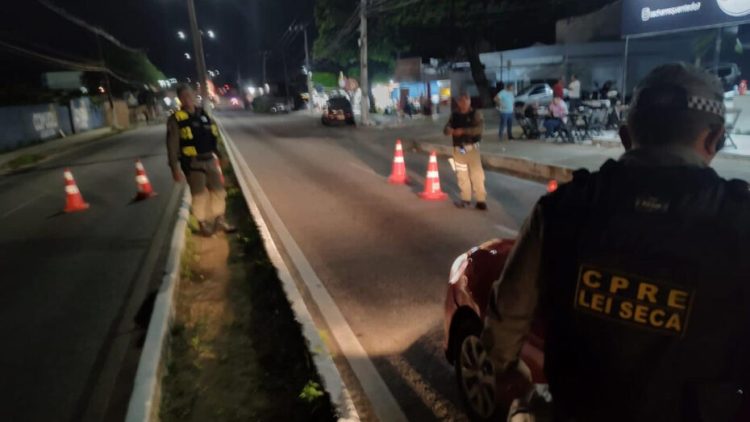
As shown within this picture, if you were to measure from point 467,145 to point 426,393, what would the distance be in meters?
5.50

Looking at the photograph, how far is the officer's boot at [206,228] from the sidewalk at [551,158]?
6819 millimetres

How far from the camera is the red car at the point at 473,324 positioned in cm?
302

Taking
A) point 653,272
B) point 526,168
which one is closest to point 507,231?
point 526,168

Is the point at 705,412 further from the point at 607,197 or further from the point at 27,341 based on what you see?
the point at 27,341

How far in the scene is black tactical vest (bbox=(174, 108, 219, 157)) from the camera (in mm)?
A: 7117

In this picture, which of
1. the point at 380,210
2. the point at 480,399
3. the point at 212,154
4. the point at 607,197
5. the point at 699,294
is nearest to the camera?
the point at 699,294

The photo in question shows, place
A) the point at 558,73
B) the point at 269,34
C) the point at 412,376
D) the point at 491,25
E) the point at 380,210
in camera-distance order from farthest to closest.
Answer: the point at 269,34 → the point at 491,25 → the point at 558,73 → the point at 380,210 → the point at 412,376

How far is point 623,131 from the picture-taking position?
1683 mm

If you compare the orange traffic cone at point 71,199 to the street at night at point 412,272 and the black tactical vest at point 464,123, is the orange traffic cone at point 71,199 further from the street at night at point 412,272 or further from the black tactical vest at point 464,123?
the black tactical vest at point 464,123

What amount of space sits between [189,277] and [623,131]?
5.21 m

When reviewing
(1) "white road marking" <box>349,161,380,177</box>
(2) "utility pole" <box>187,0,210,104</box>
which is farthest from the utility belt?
(2) "utility pole" <box>187,0,210,104</box>

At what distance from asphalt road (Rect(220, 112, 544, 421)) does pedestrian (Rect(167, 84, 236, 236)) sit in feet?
4.01

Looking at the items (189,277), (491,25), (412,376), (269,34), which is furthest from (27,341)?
(269,34)

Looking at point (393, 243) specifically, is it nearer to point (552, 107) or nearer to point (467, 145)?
point (467, 145)
